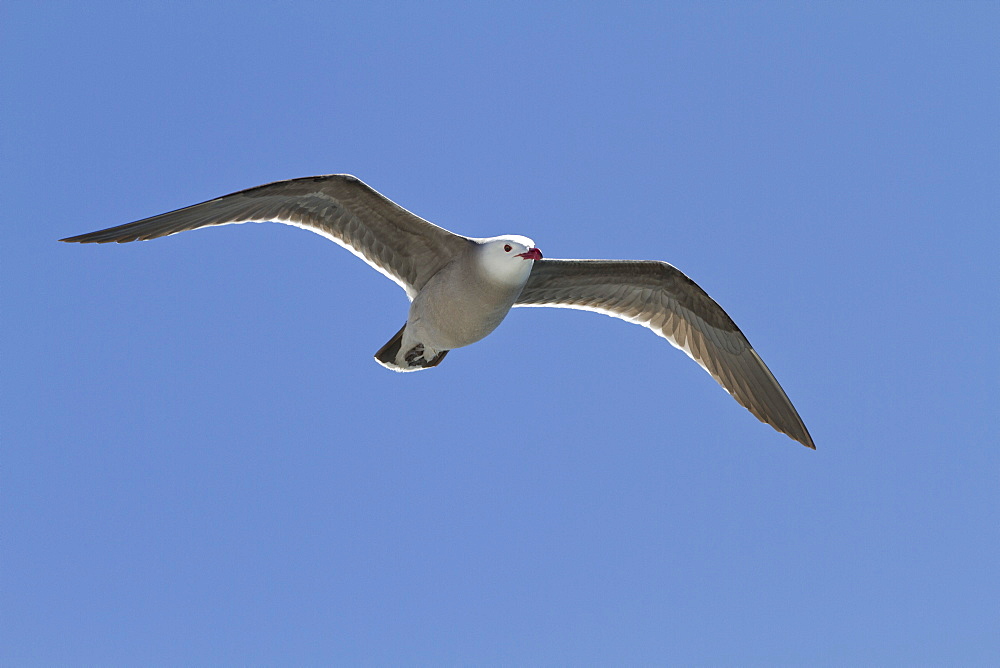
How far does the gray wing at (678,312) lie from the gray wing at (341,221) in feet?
4.96

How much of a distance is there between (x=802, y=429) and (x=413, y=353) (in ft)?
18.7

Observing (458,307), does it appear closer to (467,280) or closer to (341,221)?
(467,280)

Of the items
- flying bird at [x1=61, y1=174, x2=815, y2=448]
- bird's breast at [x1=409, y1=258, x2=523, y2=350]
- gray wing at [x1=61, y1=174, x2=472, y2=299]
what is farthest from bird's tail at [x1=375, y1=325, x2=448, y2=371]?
gray wing at [x1=61, y1=174, x2=472, y2=299]

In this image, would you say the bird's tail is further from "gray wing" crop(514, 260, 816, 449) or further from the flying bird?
"gray wing" crop(514, 260, 816, 449)

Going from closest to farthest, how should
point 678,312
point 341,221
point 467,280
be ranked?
point 467,280 < point 341,221 < point 678,312

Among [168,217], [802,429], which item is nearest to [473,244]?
[168,217]

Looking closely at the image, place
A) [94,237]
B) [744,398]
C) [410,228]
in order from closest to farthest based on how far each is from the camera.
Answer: [94,237], [410,228], [744,398]

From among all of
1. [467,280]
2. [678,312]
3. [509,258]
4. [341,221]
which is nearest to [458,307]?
[467,280]

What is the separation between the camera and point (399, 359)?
12672 millimetres

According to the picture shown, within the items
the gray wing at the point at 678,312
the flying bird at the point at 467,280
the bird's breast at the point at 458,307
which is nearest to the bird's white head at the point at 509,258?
the flying bird at the point at 467,280

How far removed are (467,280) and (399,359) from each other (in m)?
1.96

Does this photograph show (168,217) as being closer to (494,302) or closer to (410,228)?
(410,228)

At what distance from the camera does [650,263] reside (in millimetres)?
12875

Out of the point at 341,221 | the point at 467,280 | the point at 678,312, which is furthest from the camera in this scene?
the point at 678,312
